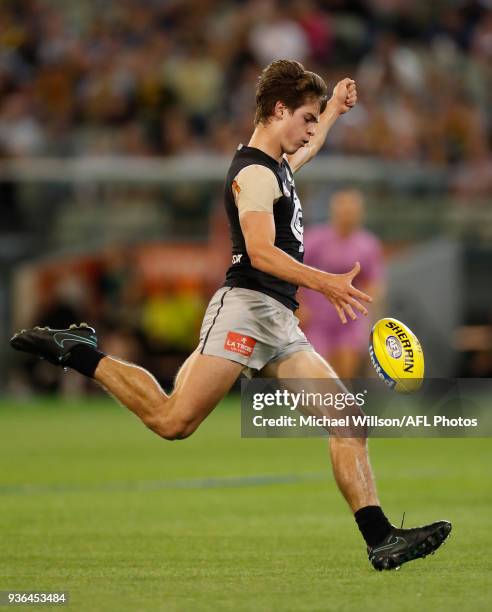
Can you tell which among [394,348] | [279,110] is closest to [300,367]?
[394,348]

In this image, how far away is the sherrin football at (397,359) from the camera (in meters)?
7.15

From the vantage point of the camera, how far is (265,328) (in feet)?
23.9

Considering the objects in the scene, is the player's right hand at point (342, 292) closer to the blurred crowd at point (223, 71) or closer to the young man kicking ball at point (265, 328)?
the young man kicking ball at point (265, 328)

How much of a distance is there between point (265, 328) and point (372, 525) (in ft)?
3.68

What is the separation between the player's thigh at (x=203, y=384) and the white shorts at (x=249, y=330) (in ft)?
0.15

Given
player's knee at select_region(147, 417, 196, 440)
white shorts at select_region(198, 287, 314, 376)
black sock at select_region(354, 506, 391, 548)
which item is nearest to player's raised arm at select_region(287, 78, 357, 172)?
white shorts at select_region(198, 287, 314, 376)

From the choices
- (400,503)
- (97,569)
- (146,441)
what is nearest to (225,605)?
(97,569)

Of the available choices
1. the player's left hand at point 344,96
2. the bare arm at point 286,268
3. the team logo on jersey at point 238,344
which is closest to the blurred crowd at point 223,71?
the player's left hand at point 344,96

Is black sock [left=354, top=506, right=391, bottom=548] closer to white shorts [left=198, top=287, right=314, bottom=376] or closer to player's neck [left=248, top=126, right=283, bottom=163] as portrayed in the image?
white shorts [left=198, top=287, right=314, bottom=376]

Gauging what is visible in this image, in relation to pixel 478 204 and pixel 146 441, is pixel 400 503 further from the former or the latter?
pixel 478 204

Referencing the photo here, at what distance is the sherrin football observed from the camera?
7152 millimetres

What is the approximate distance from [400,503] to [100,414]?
9347 mm

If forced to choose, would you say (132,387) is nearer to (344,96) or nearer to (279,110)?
(279,110)

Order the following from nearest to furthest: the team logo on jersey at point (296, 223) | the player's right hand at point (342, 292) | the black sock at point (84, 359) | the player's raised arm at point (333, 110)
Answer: the player's right hand at point (342, 292) < the team logo on jersey at point (296, 223) < the black sock at point (84, 359) < the player's raised arm at point (333, 110)
